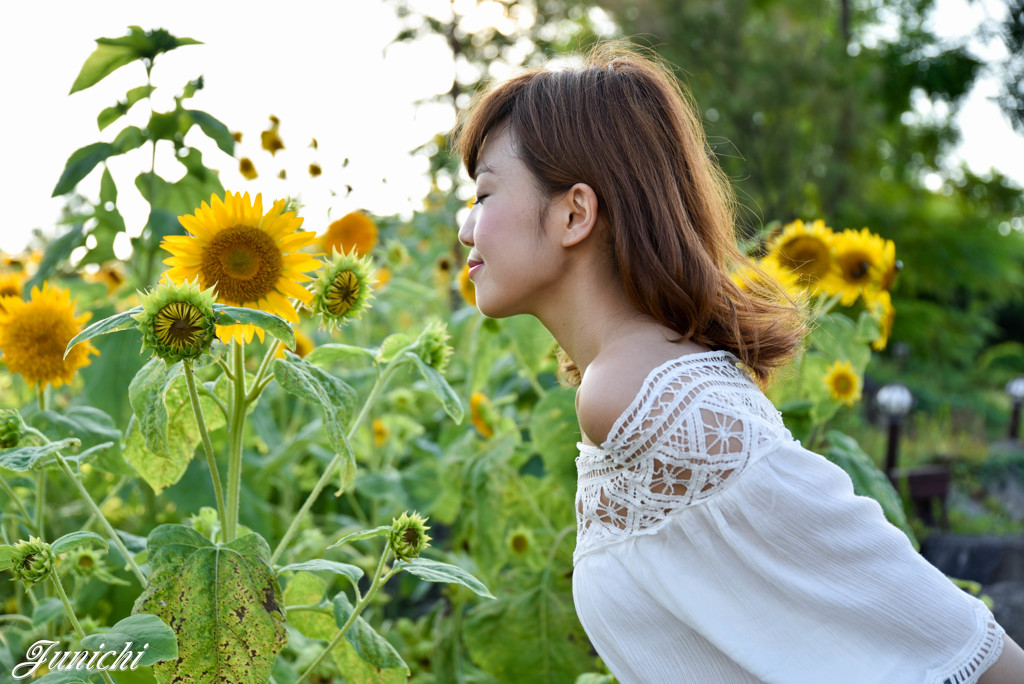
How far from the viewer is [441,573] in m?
1.11

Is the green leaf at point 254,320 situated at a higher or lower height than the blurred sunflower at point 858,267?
higher

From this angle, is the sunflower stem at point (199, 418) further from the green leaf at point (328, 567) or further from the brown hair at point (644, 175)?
the brown hair at point (644, 175)

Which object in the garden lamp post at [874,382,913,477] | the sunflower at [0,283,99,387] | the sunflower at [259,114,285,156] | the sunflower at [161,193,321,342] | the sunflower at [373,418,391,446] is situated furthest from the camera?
the garden lamp post at [874,382,913,477]

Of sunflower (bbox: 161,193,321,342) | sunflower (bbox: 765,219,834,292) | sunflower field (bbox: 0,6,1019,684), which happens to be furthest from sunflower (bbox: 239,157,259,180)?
sunflower (bbox: 161,193,321,342)

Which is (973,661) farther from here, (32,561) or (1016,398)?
(1016,398)

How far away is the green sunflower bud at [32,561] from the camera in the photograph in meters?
1.02

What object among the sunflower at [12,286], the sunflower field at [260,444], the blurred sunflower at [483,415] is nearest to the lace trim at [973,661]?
the sunflower field at [260,444]

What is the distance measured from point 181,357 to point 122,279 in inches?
65.0

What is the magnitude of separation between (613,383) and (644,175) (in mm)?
310

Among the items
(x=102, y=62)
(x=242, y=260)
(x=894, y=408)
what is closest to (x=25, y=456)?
(x=242, y=260)

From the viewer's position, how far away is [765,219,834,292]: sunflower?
2.08m

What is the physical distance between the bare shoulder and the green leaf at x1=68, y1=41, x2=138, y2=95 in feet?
3.43

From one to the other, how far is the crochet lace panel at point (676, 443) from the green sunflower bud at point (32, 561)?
25.8 inches

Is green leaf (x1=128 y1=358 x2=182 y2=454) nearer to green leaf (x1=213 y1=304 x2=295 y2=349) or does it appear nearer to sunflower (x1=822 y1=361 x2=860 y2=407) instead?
green leaf (x1=213 y1=304 x2=295 y2=349)
